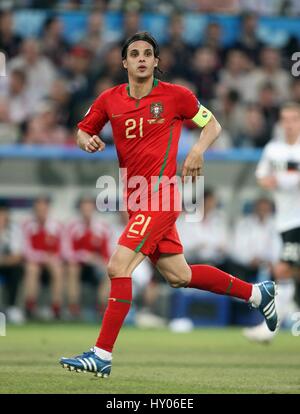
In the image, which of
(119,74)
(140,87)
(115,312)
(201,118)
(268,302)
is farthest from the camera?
(119,74)

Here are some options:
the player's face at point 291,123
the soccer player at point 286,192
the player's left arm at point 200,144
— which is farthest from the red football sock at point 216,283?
the player's face at point 291,123

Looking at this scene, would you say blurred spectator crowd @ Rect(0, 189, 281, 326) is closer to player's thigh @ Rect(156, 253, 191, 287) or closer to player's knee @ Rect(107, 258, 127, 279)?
player's thigh @ Rect(156, 253, 191, 287)

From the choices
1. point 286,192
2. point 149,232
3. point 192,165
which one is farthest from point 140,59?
point 286,192

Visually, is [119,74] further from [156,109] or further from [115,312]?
[115,312]

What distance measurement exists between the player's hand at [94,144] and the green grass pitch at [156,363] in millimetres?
1586

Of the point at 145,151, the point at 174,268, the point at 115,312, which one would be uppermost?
the point at 145,151

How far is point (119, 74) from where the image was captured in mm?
17141

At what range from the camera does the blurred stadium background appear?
15578mm

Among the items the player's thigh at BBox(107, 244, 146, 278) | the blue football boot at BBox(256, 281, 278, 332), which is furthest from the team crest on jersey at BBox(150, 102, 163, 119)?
the blue football boot at BBox(256, 281, 278, 332)

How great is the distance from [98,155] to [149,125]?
26.5ft

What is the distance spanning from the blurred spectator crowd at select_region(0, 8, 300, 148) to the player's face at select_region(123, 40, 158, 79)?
816cm

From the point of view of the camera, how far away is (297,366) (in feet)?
29.5

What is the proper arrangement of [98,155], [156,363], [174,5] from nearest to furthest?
[156,363], [98,155], [174,5]

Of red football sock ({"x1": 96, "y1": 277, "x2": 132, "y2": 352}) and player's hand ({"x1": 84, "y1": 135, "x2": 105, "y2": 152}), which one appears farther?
player's hand ({"x1": 84, "y1": 135, "x2": 105, "y2": 152})
